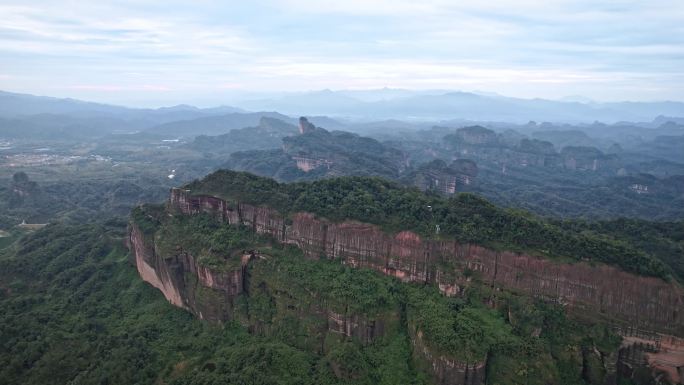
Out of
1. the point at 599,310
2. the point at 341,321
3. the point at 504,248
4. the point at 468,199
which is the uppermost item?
the point at 468,199

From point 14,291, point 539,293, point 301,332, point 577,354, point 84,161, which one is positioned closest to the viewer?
point 577,354

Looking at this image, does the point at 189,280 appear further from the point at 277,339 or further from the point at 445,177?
the point at 445,177

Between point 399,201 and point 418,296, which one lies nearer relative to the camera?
point 418,296

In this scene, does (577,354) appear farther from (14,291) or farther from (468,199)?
(14,291)

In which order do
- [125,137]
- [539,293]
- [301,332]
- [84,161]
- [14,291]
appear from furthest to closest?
[125,137] → [84,161] → [14,291] → [301,332] → [539,293]

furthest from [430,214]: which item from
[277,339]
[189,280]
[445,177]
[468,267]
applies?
[445,177]

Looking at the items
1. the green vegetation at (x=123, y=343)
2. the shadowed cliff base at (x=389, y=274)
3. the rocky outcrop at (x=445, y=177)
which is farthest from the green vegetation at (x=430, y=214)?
the rocky outcrop at (x=445, y=177)

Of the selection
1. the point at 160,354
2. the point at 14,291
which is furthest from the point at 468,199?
the point at 14,291
